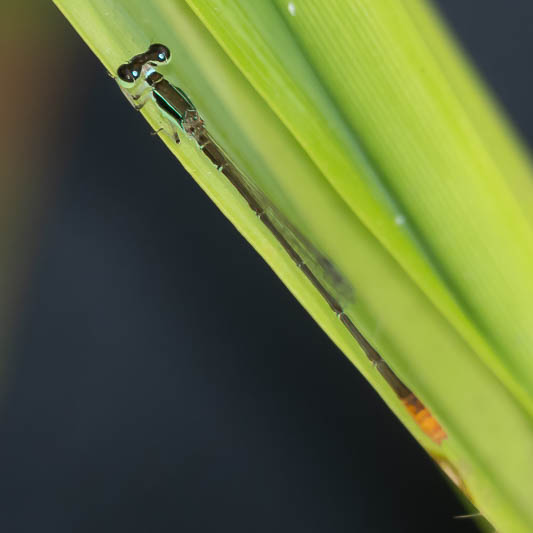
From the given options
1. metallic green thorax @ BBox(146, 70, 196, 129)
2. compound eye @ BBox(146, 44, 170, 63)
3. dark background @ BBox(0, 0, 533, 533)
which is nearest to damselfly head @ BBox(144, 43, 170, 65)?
compound eye @ BBox(146, 44, 170, 63)

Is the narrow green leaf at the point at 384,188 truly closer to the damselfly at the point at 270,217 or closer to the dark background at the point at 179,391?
the damselfly at the point at 270,217

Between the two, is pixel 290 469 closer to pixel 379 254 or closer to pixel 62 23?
pixel 379 254

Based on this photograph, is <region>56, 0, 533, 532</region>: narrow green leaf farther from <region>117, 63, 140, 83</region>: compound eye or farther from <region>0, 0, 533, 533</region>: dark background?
<region>0, 0, 533, 533</region>: dark background

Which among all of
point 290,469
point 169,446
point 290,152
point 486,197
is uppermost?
point 290,152

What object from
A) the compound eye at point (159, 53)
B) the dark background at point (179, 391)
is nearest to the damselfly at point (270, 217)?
the compound eye at point (159, 53)

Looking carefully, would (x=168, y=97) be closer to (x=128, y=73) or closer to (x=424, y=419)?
(x=128, y=73)

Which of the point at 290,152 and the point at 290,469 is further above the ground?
the point at 290,152

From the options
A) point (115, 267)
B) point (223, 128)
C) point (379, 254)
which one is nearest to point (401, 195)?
point (379, 254)
